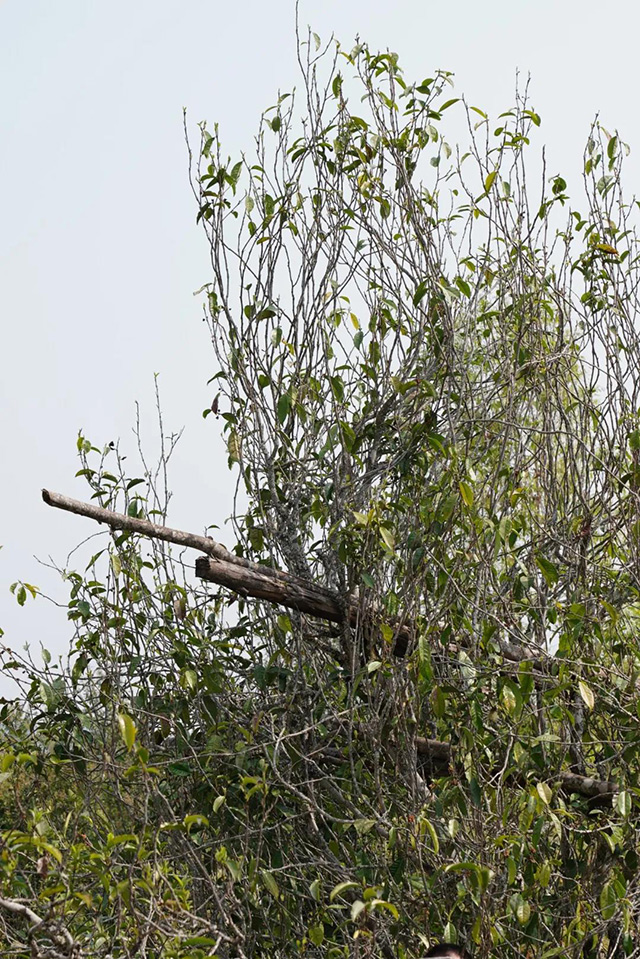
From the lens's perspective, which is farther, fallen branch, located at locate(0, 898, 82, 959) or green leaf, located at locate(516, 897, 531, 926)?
green leaf, located at locate(516, 897, 531, 926)

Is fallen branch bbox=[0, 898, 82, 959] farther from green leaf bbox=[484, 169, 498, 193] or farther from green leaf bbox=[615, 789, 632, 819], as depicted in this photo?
green leaf bbox=[484, 169, 498, 193]

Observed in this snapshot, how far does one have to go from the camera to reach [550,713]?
3.55 metres

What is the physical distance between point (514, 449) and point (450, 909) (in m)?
1.59

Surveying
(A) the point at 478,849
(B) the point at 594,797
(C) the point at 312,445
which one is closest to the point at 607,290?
(C) the point at 312,445

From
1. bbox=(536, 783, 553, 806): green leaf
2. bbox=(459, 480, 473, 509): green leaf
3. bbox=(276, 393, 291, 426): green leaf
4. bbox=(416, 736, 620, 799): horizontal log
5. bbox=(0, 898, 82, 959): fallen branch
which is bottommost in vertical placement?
bbox=(0, 898, 82, 959): fallen branch

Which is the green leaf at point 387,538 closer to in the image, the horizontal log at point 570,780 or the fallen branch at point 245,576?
the fallen branch at point 245,576

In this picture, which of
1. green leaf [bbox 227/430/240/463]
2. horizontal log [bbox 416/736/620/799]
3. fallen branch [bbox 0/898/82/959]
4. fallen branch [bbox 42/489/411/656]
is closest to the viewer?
fallen branch [bbox 0/898/82/959]

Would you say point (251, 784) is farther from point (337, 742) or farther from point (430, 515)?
point (430, 515)

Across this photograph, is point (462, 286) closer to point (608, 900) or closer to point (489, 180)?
point (489, 180)

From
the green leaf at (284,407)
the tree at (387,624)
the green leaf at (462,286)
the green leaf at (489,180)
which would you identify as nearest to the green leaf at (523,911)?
the tree at (387,624)

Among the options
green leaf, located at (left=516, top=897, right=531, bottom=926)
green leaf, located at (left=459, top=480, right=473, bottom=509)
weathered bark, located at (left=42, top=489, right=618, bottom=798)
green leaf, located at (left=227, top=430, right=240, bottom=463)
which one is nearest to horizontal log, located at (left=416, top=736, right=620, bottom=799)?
weathered bark, located at (left=42, top=489, right=618, bottom=798)

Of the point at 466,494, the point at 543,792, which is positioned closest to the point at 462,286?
the point at 466,494

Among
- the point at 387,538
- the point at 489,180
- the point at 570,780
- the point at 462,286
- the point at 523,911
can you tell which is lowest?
the point at 523,911

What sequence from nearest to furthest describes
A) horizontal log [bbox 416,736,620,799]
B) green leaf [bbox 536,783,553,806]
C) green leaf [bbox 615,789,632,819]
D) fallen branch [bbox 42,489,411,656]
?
green leaf [bbox 536,783,553,806]
green leaf [bbox 615,789,632,819]
fallen branch [bbox 42,489,411,656]
horizontal log [bbox 416,736,620,799]
